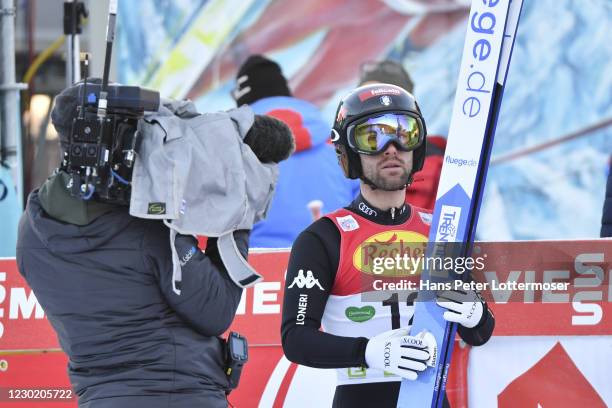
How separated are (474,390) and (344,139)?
1.16m

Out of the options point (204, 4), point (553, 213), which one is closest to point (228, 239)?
point (553, 213)

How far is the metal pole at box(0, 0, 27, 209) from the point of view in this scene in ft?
20.6

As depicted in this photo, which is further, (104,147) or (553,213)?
(553,213)

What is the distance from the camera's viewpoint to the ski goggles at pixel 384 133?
344 centimetres

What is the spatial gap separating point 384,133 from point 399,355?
2.30 ft

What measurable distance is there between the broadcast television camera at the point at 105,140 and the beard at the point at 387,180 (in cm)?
72

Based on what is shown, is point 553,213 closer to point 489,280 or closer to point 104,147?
point 489,280

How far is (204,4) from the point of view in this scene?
7.61 m

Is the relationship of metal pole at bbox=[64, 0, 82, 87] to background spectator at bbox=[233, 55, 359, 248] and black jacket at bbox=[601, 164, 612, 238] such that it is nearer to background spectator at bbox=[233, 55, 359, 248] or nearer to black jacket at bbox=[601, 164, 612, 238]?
background spectator at bbox=[233, 55, 359, 248]

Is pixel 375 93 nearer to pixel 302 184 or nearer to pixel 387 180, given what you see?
pixel 387 180

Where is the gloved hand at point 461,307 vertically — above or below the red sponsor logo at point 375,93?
below

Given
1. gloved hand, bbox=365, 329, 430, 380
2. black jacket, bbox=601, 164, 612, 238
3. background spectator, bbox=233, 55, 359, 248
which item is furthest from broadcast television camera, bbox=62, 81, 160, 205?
background spectator, bbox=233, 55, 359, 248

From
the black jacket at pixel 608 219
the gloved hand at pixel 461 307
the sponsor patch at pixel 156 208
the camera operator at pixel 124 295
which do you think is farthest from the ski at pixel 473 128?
the black jacket at pixel 608 219

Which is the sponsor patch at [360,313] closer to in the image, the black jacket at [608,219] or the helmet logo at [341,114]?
the helmet logo at [341,114]
